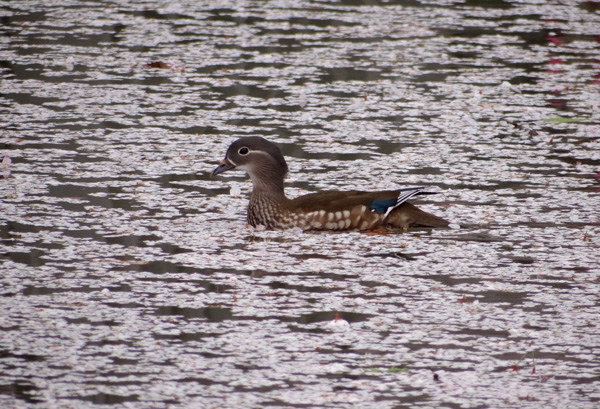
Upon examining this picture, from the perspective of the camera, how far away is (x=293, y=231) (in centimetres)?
743

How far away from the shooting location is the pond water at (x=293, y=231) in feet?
16.3

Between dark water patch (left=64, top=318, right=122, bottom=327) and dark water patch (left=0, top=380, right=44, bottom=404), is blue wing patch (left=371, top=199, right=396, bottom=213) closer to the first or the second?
dark water patch (left=64, top=318, right=122, bottom=327)

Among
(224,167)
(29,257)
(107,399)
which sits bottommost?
(107,399)

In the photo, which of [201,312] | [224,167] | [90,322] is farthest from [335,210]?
[90,322]

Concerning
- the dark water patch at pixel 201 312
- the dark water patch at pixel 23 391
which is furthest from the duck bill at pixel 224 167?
the dark water patch at pixel 23 391

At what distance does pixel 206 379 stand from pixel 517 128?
6259 mm

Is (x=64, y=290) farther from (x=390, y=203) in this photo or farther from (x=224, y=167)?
(x=390, y=203)

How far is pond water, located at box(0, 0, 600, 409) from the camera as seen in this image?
496cm

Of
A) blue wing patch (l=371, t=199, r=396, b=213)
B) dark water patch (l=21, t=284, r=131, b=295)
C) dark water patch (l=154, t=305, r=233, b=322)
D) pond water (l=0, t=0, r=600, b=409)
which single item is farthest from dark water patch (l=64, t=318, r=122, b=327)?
blue wing patch (l=371, t=199, r=396, b=213)

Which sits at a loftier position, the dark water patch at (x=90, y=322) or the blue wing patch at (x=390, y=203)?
the blue wing patch at (x=390, y=203)

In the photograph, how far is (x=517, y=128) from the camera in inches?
408

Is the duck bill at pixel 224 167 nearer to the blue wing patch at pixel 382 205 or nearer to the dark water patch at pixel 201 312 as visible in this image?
the blue wing patch at pixel 382 205

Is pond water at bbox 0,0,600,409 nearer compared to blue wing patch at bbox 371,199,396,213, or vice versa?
pond water at bbox 0,0,600,409

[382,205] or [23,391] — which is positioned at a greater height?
[382,205]
